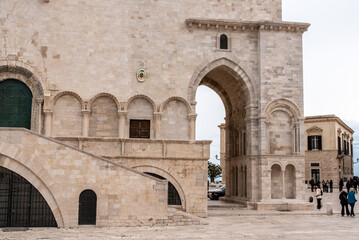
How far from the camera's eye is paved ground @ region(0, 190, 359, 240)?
13844 mm

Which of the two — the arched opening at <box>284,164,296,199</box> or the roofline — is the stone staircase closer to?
the arched opening at <box>284,164,296,199</box>

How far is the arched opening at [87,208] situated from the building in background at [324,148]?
36.9 meters

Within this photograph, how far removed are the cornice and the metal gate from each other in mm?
12087

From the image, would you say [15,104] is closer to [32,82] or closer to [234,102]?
[32,82]

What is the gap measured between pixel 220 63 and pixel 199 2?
3.51 meters

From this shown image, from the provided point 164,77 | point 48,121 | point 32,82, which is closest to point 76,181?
point 48,121

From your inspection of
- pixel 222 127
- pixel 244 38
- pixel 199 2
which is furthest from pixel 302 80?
pixel 222 127

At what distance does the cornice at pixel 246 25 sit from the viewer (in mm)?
23266

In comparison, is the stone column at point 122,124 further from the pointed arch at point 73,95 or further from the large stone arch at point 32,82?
the large stone arch at point 32,82

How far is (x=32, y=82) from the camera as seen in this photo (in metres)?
21.8

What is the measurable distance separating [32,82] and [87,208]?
864 centimetres

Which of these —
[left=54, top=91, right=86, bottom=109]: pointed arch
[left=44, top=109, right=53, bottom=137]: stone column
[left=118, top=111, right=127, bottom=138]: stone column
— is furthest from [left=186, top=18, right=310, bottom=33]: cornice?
[left=44, top=109, right=53, bottom=137]: stone column

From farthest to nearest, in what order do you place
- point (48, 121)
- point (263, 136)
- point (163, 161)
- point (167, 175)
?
1. point (263, 136)
2. point (48, 121)
3. point (163, 161)
4. point (167, 175)

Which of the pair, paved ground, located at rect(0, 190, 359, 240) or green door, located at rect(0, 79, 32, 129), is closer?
paved ground, located at rect(0, 190, 359, 240)
